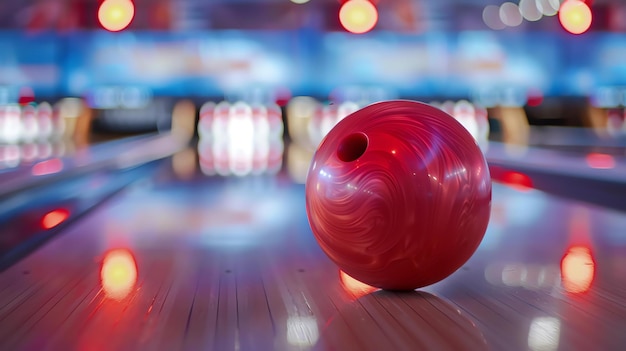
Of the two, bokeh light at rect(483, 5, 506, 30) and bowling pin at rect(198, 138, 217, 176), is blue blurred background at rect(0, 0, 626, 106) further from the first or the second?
bowling pin at rect(198, 138, 217, 176)

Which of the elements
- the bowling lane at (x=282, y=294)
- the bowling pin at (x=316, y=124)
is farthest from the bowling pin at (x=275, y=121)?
the bowling lane at (x=282, y=294)

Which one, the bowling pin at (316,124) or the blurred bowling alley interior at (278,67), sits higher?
the blurred bowling alley interior at (278,67)

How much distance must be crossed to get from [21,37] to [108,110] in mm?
1152

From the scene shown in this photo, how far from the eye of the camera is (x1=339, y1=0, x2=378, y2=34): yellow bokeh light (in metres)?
5.18

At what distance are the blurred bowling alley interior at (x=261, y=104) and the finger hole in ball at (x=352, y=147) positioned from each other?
2.39ft

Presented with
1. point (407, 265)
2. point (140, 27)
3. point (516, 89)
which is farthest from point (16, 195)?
point (516, 89)

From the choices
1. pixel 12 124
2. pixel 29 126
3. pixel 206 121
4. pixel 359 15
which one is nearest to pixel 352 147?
pixel 359 15

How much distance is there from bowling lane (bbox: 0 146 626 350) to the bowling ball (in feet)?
0.31

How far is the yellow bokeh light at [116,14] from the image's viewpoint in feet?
16.9

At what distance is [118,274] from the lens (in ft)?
5.89

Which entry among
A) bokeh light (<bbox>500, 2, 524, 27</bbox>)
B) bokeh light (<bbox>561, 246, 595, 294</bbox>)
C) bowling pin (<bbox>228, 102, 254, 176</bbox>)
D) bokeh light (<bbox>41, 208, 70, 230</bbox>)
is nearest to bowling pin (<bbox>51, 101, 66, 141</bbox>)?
bowling pin (<bbox>228, 102, 254, 176</bbox>)

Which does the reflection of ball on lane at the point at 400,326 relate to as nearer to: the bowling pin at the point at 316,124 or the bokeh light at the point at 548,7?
the bowling pin at the point at 316,124

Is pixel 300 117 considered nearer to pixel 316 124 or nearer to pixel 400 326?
pixel 316 124

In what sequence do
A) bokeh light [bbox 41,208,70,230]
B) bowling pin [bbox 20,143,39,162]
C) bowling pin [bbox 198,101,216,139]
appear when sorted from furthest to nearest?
A: 1. bowling pin [bbox 198,101,216,139]
2. bowling pin [bbox 20,143,39,162]
3. bokeh light [bbox 41,208,70,230]
